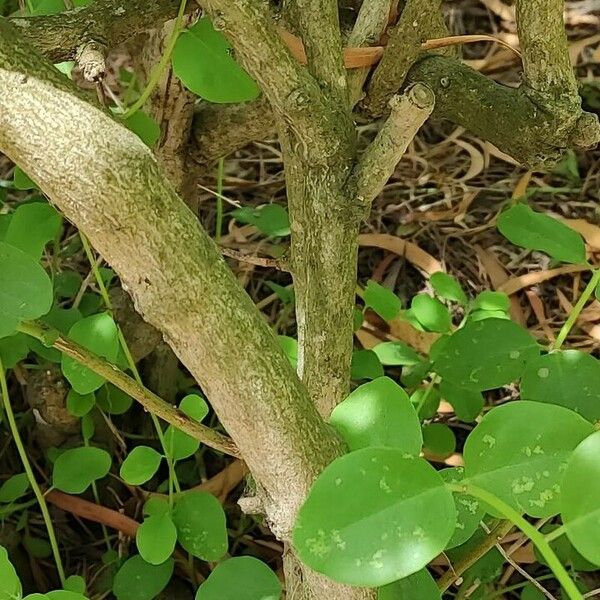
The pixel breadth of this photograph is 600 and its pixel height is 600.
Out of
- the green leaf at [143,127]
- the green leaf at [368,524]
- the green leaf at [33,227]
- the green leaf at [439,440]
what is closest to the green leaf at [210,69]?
the green leaf at [143,127]

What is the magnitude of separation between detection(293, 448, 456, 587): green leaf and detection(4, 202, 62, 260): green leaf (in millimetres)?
432

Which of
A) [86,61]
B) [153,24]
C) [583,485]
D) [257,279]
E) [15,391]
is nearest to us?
[583,485]

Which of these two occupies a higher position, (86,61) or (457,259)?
(86,61)

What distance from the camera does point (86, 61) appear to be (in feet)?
1.75

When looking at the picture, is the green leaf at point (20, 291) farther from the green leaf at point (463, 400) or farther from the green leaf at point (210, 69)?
the green leaf at point (463, 400)

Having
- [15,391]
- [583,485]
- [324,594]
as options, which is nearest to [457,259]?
[15,391]

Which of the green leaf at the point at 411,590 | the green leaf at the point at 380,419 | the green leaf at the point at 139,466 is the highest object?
the green leaf at the point at 380,419

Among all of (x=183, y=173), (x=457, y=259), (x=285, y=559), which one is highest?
(x=183, y=173)

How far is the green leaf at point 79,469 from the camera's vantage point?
32.6 inches

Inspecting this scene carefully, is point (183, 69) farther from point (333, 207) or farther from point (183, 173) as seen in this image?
point (183, 173)

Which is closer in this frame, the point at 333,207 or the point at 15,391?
the point at 333,207

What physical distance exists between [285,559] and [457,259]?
0.73 m

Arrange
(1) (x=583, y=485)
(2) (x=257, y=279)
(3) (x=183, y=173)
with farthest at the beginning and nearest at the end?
(2) (x=257, y=279), (3) (x=183, y=173), (1) (x=583, y=485)

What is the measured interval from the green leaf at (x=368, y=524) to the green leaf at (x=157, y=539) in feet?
1.23
